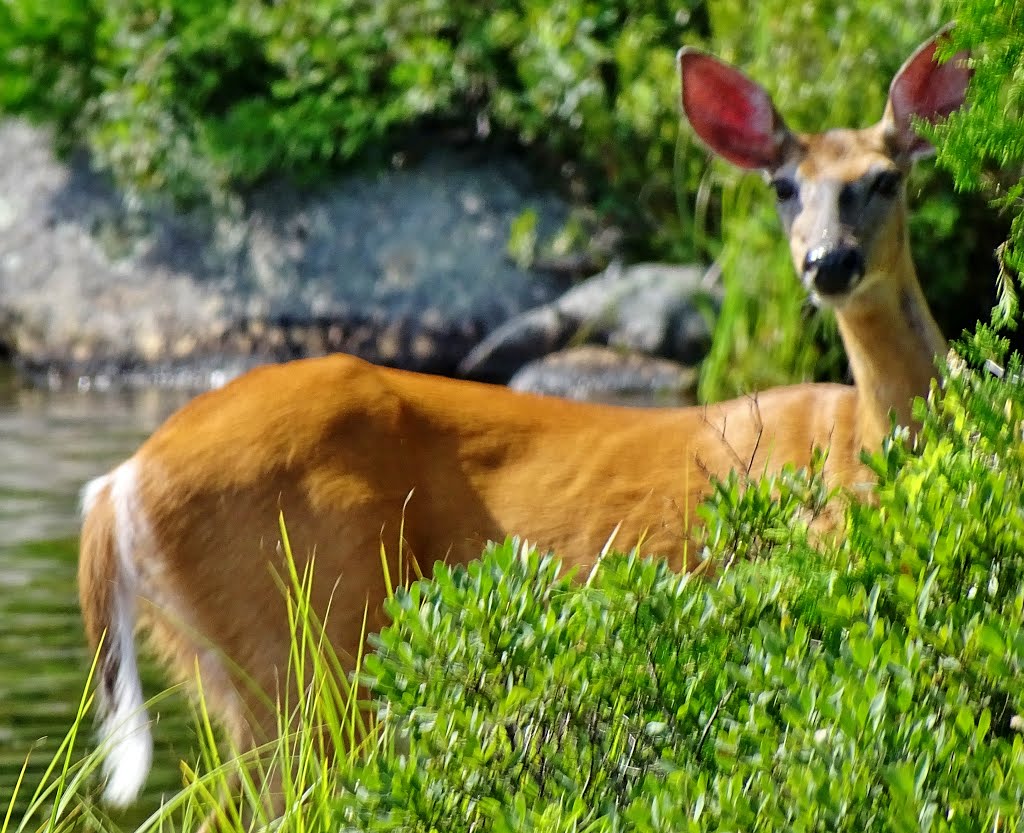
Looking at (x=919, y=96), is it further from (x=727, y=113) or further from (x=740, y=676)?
(x=740, y=676)

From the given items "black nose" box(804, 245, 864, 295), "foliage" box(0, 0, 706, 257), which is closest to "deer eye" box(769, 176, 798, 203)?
"black nose" box(804, 245, 864, 295)

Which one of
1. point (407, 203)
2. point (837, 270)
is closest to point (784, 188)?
point (837, 270)

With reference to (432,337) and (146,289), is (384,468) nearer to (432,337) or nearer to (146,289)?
(432,337)

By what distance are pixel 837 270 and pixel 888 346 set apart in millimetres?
219

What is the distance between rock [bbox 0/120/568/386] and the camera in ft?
34.8

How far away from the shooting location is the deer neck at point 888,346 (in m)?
4.16

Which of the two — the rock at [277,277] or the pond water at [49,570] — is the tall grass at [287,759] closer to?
the pond water at [49,570]

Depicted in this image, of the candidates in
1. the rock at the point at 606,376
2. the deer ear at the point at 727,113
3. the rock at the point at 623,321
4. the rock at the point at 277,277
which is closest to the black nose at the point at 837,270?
the deer ear at the point at 727,113

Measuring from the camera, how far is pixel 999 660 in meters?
2.04

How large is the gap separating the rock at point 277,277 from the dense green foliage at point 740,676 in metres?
7.86

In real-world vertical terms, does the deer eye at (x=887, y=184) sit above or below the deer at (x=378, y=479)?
above

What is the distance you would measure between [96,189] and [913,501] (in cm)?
1037

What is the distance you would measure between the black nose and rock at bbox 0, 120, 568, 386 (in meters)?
6.07

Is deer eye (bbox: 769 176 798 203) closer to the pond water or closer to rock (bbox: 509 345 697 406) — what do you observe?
the pond water
